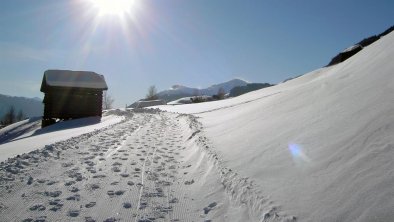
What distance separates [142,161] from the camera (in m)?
8.41

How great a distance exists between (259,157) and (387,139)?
2510 millimetres

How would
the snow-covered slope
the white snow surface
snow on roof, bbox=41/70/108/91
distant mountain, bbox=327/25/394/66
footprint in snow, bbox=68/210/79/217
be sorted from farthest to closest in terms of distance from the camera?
distant mountain, bbox=327/25/394/66
snow on roof, bbox=41/70/108/91
the white snow surface
footprint in snow, bbox=68/210/79/217
the snow-covered slope

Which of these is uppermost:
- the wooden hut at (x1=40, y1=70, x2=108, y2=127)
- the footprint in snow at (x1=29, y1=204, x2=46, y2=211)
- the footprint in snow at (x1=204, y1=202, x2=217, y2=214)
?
the wooden hut at (x1=40, y1=70, x2=108, y2=127)

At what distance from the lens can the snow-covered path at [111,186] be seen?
4.95 meters

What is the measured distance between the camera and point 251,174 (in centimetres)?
630

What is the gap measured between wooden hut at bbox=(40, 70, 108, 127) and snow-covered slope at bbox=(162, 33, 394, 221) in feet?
66.9

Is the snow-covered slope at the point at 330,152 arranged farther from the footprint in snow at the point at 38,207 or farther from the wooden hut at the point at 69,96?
the wooden hut at the point at 69,96

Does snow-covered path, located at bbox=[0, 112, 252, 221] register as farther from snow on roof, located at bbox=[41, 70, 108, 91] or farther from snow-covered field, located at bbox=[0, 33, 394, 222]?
snow on roof, located at bbox=[41, 70, 108, 91]

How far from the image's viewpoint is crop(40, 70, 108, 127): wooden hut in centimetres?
2731

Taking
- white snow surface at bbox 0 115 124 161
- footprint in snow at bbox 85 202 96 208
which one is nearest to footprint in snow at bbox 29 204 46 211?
footprint in snow at bbox 85 202 96 208

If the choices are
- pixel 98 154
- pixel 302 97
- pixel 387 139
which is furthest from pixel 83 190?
pixel 302 97

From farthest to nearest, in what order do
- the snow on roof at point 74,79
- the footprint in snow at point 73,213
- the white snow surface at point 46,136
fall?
1. the snow on roof at point 74,79
2. the white snow surface at point 46,136
3. the footprint in snow at point 73,213

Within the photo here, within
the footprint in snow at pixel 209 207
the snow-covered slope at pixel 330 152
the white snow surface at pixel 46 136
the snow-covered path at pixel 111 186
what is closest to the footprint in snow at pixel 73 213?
the snow-covered path at pixel 111 186

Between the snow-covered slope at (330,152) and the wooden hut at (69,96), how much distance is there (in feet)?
66.9
